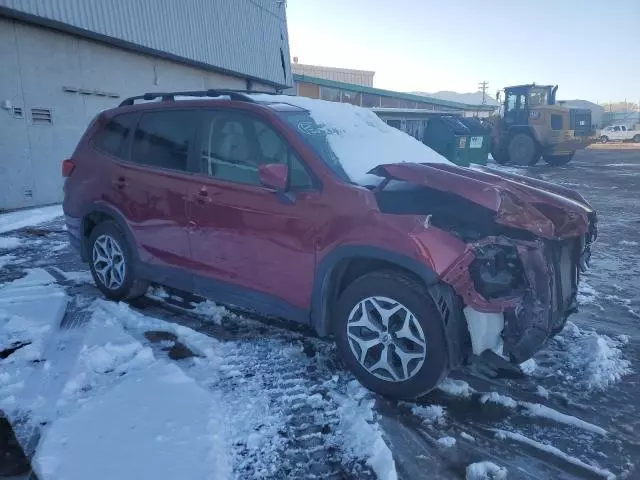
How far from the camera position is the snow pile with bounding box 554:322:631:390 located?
3.19m

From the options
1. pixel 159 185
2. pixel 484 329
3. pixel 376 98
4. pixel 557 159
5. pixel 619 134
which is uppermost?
pixel 376 98

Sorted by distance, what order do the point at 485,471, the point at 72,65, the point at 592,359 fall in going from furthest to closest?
the point at 72,65, the point at 592,359, the point at 485,471

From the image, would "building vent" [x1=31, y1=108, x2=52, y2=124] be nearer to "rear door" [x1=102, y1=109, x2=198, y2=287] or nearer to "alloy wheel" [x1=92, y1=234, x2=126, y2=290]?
"alloy wheel" [x1=92, y1=234, x2=126, y2=290]

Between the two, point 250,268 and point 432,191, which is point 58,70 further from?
point 432,191

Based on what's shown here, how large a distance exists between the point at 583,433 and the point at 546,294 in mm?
812

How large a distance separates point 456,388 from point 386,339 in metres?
0.66

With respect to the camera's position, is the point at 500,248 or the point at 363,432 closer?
the point at 363,432

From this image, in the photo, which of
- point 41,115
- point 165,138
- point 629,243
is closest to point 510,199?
point 165,138

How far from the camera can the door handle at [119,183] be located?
4154 millimetres

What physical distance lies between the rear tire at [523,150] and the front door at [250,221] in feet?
63.8

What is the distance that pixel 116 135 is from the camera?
14.4 ft

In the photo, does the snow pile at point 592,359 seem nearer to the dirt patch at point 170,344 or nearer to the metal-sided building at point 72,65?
the dirt patch at point 170,344

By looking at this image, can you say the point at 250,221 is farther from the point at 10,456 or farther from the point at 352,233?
the point at 10,456

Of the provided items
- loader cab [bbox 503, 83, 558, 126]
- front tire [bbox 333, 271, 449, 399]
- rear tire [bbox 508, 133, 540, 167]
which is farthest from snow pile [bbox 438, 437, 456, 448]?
loader cab [bbox 503, 83, 558, 126]
